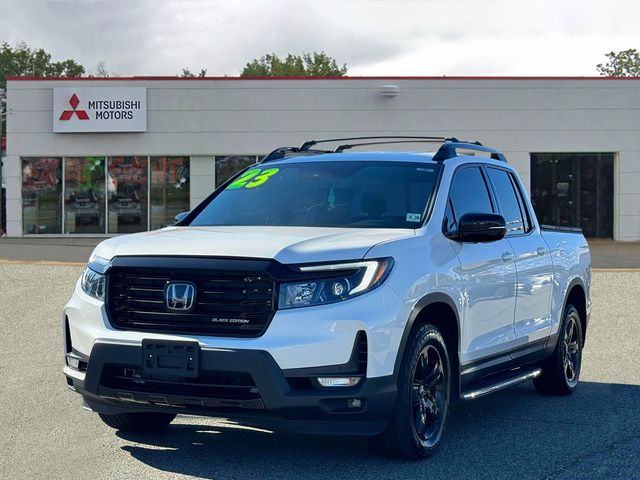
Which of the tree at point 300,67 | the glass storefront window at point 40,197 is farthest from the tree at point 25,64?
the glass storefront window at point 40,197

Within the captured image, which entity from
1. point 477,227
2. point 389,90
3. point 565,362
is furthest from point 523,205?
point 389,90

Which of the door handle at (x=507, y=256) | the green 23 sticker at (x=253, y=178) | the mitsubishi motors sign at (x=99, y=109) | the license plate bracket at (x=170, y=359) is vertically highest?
the mitsubishi motors sign at (x=99, y=109)

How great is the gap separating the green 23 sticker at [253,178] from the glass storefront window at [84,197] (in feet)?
80.7

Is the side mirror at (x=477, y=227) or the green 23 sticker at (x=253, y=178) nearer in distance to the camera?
the side mirror at (x=477, y=227)

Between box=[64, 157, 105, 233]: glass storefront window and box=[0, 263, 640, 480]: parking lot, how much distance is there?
73.2 feet

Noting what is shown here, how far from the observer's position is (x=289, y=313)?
5496 mm

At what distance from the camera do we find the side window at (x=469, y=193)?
7219mm

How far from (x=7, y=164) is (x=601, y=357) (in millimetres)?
24689

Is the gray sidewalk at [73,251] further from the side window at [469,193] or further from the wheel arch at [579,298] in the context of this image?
the side window at [469,193]

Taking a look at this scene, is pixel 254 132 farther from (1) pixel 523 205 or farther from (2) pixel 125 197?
(1) pixel 523 205

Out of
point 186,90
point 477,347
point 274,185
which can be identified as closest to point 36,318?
point 274,185

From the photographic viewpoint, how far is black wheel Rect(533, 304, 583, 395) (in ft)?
28.5

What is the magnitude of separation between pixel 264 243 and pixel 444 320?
1.38 m

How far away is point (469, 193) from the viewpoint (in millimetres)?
7500
